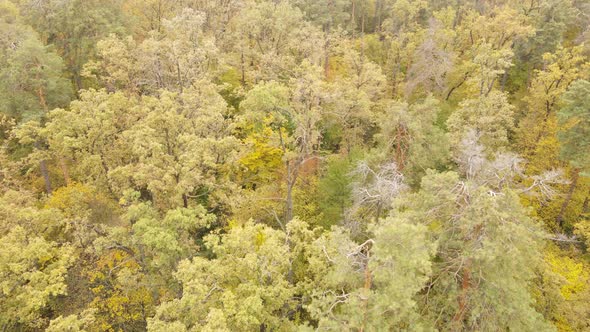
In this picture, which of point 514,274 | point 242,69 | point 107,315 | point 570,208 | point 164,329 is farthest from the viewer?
point 242,69

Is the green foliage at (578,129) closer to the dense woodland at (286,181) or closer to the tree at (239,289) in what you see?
the dense woodland at (286,181)

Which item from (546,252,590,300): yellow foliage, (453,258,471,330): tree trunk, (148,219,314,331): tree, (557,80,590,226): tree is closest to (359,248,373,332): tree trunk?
(453,258,471,330): tree trunk

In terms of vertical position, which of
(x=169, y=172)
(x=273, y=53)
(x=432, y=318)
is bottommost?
(x=432, y=318)

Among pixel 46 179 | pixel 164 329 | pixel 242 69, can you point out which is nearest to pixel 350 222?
pixel 164 329

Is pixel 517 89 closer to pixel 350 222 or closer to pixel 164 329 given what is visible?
pixel 350 222

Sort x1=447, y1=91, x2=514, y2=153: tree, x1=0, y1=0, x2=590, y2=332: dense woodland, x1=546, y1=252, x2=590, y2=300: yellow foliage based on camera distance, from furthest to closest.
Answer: x1=447, y1=91, x2=514, y2=153: tree → x1=546, y1=252, x2=590, y2=300: yellow foliage → x1=0, y1=0, x2=590, y2=332: dense woodland

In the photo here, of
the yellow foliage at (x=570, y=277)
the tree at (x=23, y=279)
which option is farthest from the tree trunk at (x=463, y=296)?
the tree at (x=23, y=279)

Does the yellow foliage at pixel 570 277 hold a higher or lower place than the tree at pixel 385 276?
lower

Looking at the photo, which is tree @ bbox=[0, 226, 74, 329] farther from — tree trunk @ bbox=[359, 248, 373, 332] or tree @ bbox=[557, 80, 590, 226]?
tree @ bbox=[557, 80, 590, 226]

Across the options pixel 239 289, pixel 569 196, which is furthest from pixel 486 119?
pixel 239 289
